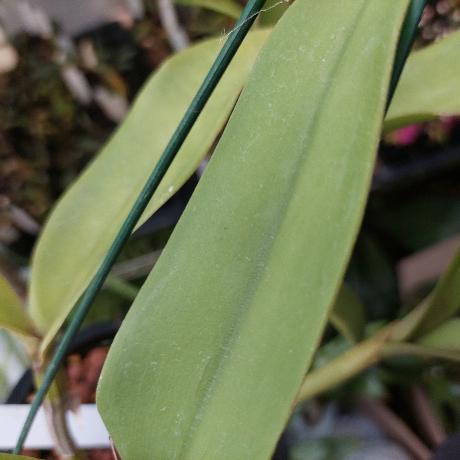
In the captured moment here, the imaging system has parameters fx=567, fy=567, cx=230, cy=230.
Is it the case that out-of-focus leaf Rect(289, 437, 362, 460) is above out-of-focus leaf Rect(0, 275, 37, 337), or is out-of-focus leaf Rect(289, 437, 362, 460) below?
below

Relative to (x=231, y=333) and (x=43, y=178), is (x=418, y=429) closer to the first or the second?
(x=231, y=333)

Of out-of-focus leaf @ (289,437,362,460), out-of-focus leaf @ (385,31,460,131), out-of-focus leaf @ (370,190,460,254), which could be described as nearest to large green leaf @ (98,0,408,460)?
out-of-focus leaf @ (385,31,460,131)

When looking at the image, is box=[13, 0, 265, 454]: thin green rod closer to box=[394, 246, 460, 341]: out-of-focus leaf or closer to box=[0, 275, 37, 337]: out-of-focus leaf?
box=[0, 275, 37, 337]: out-of-focus leaf

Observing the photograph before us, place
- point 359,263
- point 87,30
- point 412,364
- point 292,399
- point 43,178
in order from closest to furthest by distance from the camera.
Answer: point 292,399, point 412,364, point 359,263, point 43,178, point 87,30

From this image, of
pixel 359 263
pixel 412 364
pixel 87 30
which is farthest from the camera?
pixel 87 30

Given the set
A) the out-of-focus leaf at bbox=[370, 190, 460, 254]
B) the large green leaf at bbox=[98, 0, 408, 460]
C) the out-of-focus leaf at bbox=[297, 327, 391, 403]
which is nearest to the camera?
the large green leaf at bbox=[98, 0, 408, 460]

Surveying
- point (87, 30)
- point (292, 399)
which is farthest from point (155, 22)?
point (292, 399)

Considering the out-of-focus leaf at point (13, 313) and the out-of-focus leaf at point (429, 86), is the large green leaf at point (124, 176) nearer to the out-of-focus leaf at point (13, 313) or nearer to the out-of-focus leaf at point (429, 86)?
the out-of-focus leaf at point (13, 313)
